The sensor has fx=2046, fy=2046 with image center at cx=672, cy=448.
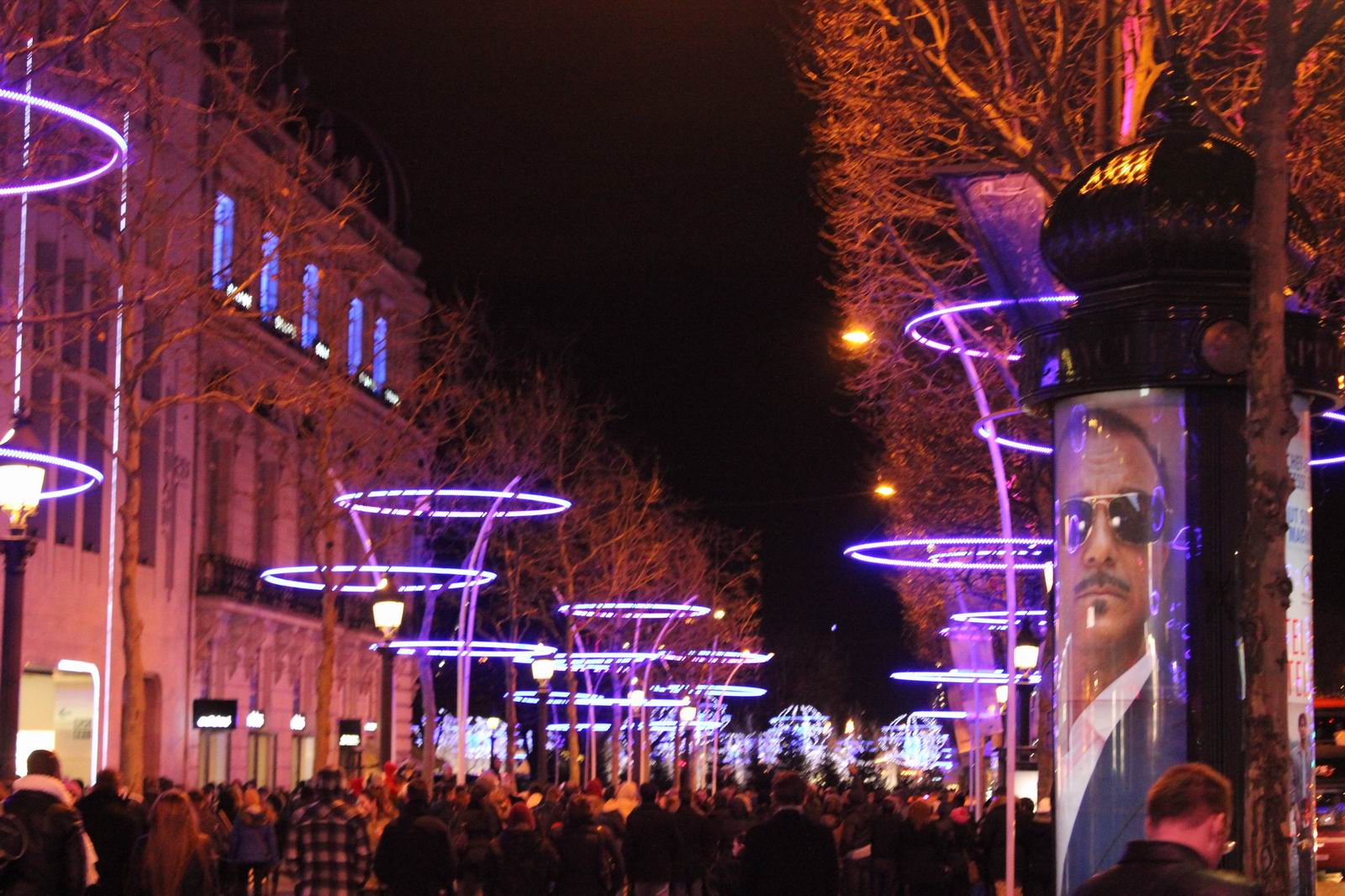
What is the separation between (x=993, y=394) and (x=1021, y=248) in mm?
23288

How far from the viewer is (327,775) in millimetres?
15961

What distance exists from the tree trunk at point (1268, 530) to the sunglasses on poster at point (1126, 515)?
0.84m

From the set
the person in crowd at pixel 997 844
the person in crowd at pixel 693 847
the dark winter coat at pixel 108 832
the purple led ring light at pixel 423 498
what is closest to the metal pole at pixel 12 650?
the dark winter coat at pixel 108 832

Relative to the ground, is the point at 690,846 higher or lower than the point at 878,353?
lower

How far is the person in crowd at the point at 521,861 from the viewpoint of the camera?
18734 mm

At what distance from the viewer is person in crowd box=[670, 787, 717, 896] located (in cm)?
2462

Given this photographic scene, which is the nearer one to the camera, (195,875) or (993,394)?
(195,875)

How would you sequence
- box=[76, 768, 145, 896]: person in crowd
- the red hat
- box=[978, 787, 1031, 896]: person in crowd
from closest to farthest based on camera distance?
1. box=[76, 768, 145, 896]: person in crowd
2. the red hat
3. box=[978, 787, 1031, 896]: person in crowd

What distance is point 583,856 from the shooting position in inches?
737

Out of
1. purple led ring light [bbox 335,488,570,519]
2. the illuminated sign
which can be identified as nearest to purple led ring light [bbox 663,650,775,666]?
purple led ring light [bbox 335,488,570,519]

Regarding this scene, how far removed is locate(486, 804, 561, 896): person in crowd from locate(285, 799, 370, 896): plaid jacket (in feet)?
10.0

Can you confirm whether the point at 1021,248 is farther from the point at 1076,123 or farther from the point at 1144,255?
the point at 1076,123

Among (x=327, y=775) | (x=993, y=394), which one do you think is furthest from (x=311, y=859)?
(x=993, y=394)

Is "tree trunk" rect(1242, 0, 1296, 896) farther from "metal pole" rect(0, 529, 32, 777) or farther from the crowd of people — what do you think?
"metal pole" rect(0, 529, 32, 777)
